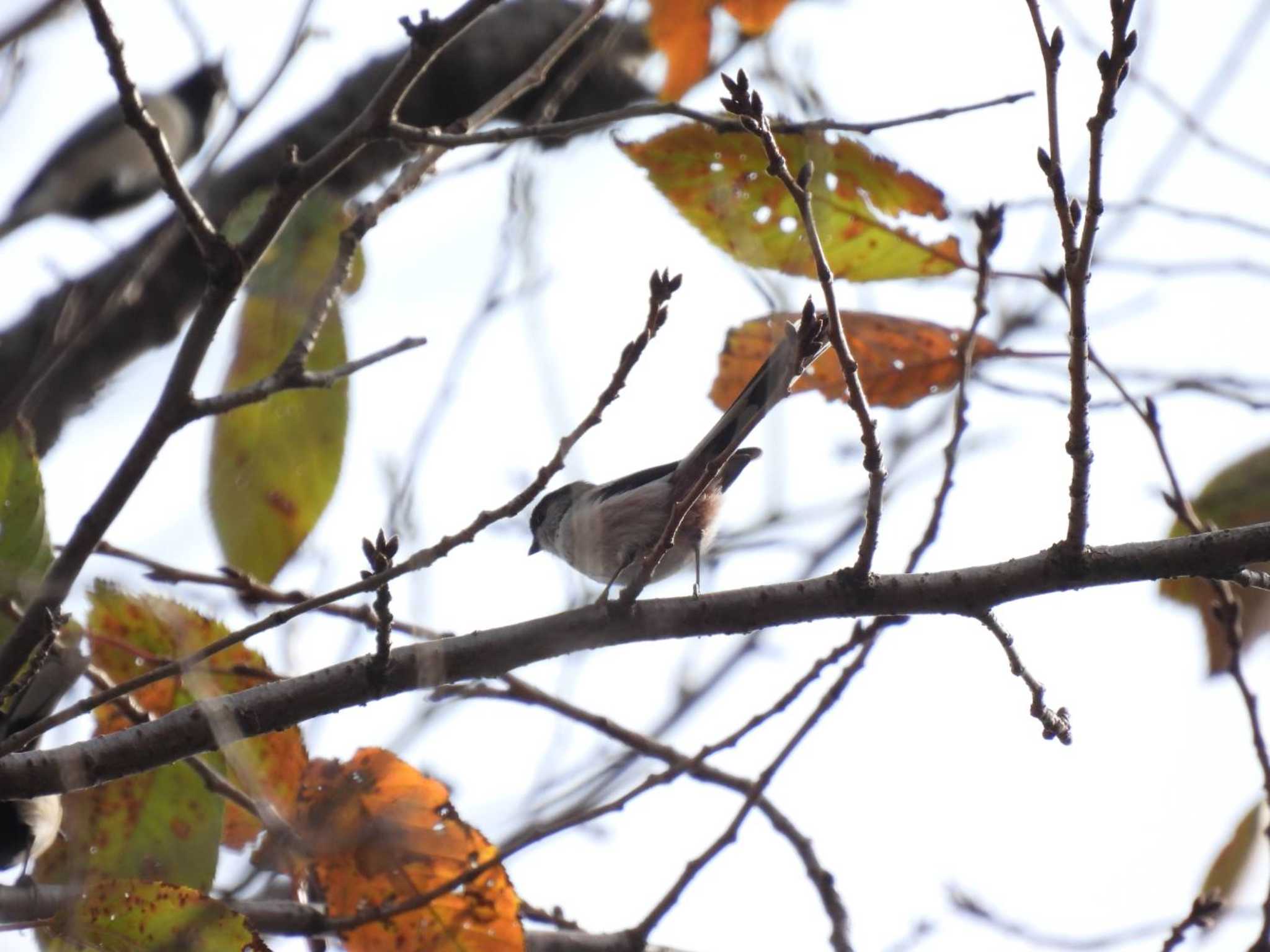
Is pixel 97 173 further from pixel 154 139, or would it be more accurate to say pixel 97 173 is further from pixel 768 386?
pixel 768 386

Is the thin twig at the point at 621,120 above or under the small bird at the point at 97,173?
under

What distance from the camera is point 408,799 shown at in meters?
2.67

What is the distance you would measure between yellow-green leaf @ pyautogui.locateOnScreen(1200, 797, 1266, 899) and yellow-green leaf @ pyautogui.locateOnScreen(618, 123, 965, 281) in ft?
5.25

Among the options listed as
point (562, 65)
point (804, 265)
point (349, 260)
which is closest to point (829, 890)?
point (804, 265)

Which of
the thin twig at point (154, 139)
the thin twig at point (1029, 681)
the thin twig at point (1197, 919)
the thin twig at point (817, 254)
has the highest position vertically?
the thin twig at point (154, 139)

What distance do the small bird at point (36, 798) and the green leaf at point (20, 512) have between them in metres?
0.16

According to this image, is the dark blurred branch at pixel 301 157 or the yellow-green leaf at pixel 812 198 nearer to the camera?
the yellow-green leaf at pixel 812 198

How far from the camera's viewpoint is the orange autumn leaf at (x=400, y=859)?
2.67 meters

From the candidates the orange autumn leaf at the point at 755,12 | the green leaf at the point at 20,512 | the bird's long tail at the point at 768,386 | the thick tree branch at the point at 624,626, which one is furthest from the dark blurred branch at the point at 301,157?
the bird's long tail at the point at 768,386

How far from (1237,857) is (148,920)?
2.53 m

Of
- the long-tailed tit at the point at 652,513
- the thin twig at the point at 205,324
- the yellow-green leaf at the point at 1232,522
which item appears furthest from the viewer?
the long-tailed tit at the point at 652,513

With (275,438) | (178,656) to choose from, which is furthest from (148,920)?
(275,438)

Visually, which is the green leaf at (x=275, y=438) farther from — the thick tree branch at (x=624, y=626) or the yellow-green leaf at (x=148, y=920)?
the yellow-green leaf at (x=148, y=920)

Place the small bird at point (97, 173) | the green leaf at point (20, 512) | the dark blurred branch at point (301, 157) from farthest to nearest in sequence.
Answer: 1. the small bird at point (97, 173)
2. the dark blurred branch at point (301, 157)
3. the green leaf at point (20, 512)
